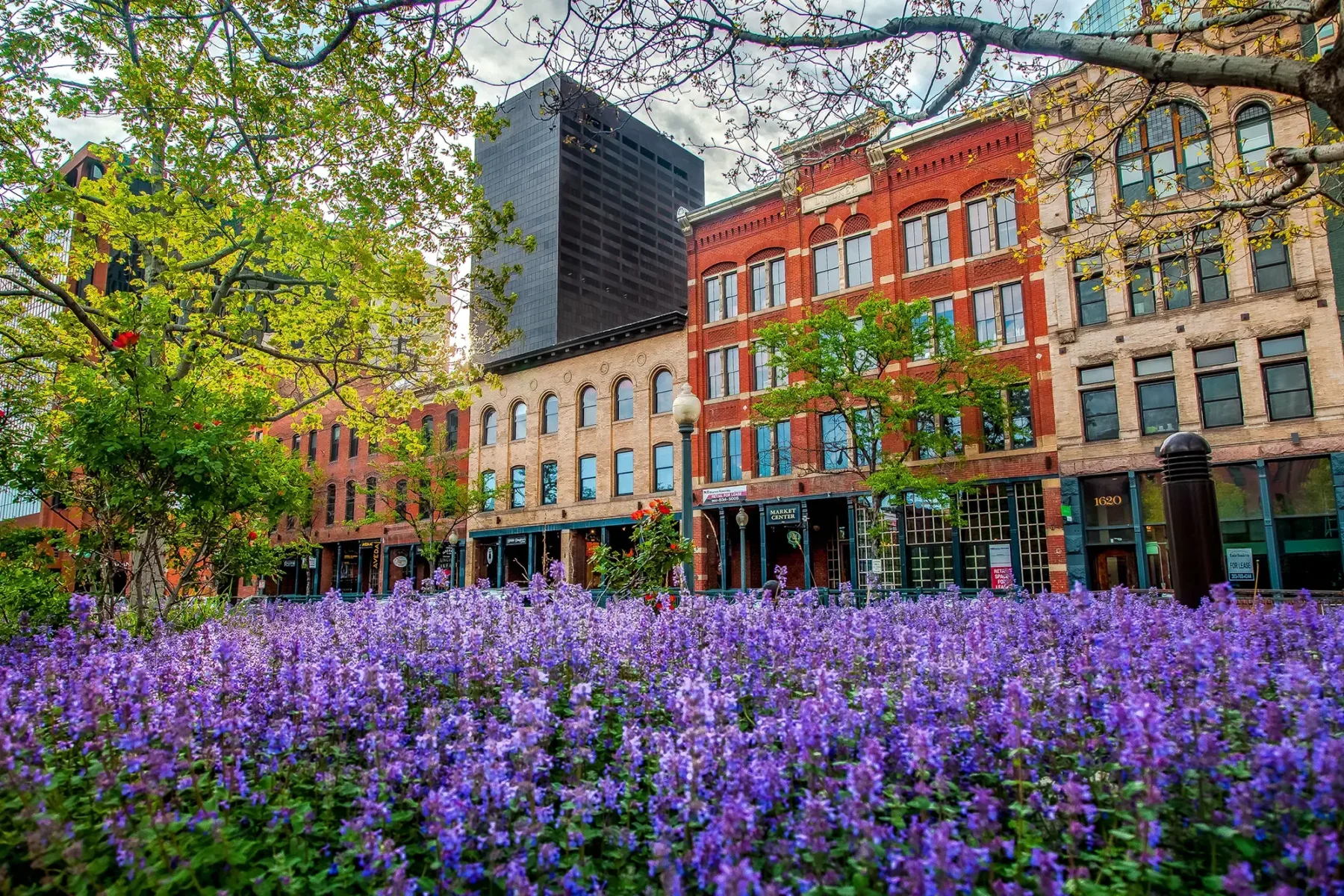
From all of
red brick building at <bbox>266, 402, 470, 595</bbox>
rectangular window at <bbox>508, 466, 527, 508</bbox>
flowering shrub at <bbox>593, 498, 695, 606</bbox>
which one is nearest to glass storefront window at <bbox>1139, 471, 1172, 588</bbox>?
flowering shrub at <bbox>593, 498, 695, 606</bbox>

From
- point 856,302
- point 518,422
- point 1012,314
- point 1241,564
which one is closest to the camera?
point 1241,564

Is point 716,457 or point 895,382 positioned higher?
point 895,382

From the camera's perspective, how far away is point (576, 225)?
231 ft

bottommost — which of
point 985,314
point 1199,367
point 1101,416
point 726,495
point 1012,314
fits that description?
point 726,495

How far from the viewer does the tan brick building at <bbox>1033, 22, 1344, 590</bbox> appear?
2088cm

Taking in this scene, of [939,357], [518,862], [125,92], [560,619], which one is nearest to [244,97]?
[125,92]

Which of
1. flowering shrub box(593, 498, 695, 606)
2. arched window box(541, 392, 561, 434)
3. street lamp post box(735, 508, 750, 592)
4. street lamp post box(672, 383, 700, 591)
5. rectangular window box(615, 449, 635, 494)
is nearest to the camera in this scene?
flowering shrub box(593, 498, 695, 606)

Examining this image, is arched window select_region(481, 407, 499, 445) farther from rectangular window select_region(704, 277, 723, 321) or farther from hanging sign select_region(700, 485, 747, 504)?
hanging sign select_region(700, 485, 747, 504)

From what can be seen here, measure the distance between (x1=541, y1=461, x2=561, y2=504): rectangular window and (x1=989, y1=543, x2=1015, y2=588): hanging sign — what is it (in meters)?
20.3

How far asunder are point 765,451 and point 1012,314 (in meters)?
10.4

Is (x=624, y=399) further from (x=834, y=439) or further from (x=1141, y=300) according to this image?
(x=1141, y=300)

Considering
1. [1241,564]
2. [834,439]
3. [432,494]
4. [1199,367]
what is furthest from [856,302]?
[432,494]

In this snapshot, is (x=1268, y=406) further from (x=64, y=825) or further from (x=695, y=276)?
(x=64, y=825)

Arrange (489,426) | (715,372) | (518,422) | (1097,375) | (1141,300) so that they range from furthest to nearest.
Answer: (489,426)
(518,422)
(715,372)
(1097,375)
(1141,300)
